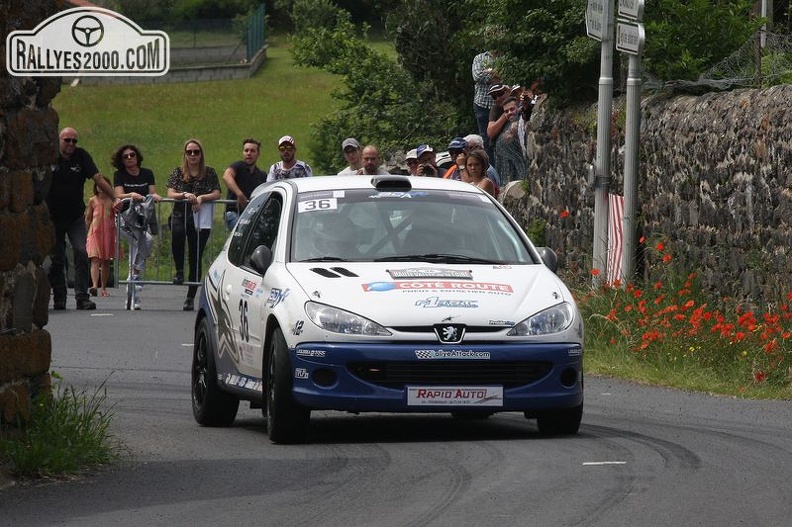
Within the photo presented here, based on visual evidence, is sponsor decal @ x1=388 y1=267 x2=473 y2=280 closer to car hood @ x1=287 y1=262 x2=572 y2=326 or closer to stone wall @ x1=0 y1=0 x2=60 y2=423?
car hood @ x1=287 y1=262 x2=572 y2=326

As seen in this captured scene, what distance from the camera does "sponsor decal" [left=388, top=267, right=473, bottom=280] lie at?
36.7 ft

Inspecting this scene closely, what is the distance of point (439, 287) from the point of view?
10977mm

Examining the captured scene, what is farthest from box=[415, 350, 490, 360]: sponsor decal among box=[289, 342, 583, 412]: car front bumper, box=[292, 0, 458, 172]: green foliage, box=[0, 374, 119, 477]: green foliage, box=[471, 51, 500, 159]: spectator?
box=[292, 0, 458, 172]: green foliage

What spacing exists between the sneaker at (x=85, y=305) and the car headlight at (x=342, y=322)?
39.4 feet

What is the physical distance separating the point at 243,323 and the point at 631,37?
6710mm

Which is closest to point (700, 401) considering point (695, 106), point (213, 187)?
point (695, 106)

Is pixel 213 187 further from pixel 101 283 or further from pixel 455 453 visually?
pixel 455 453

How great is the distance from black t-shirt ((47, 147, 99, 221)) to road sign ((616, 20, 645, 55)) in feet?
23.9

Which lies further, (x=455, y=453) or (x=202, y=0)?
(x=202, y=0)

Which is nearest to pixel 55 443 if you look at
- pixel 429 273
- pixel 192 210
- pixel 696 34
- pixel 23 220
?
pixel 23 220

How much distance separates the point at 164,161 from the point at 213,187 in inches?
1836

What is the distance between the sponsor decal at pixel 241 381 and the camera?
11.6m

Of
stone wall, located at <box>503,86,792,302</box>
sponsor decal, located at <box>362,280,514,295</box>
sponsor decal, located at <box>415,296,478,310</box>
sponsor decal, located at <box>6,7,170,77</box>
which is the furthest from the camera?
stone wall, located at <box>503,86,792,302</box>

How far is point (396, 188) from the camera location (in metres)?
12.4
